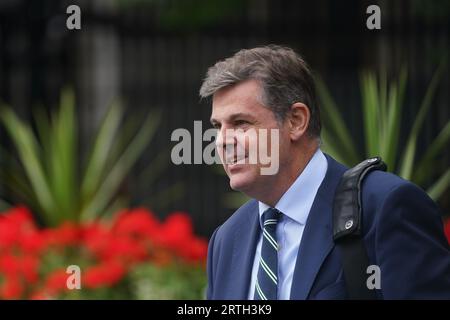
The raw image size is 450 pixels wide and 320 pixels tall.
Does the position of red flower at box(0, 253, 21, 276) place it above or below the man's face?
below

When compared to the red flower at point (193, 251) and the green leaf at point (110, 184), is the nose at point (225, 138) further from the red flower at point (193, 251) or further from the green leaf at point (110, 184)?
the green leaf at point (110, 184)

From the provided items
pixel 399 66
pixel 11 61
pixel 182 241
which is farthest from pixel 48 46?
pixel 182 241

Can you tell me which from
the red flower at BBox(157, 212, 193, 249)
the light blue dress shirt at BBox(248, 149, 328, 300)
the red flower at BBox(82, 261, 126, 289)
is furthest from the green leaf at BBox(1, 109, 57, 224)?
the light blue dress shirt at BBox(248, 149, 328, 300)

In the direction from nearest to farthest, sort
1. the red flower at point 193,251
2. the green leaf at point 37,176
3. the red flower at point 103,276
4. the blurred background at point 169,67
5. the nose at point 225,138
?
the nose at point 225,138
the red flower at point 103,276
the red flower at point 193,251
the green leaf at point 37,176
the blurred background at point 169,67

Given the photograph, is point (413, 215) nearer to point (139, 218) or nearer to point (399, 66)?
point (139, 218)

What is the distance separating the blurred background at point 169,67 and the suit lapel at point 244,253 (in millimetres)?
4817

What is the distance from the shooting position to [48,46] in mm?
9250

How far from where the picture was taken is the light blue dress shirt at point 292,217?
8.16 feet

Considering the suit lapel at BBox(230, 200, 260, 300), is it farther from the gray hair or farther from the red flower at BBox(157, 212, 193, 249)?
the red flower at BBox(157, 212, 193, 249)

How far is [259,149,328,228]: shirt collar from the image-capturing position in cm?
252

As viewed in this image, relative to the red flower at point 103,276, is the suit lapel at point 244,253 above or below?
above

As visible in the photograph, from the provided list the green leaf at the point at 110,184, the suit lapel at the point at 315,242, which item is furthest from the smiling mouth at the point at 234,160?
the green leaf at the point at 110,184

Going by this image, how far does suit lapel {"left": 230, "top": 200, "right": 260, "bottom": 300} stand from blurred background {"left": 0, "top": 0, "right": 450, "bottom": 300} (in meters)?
4.82
